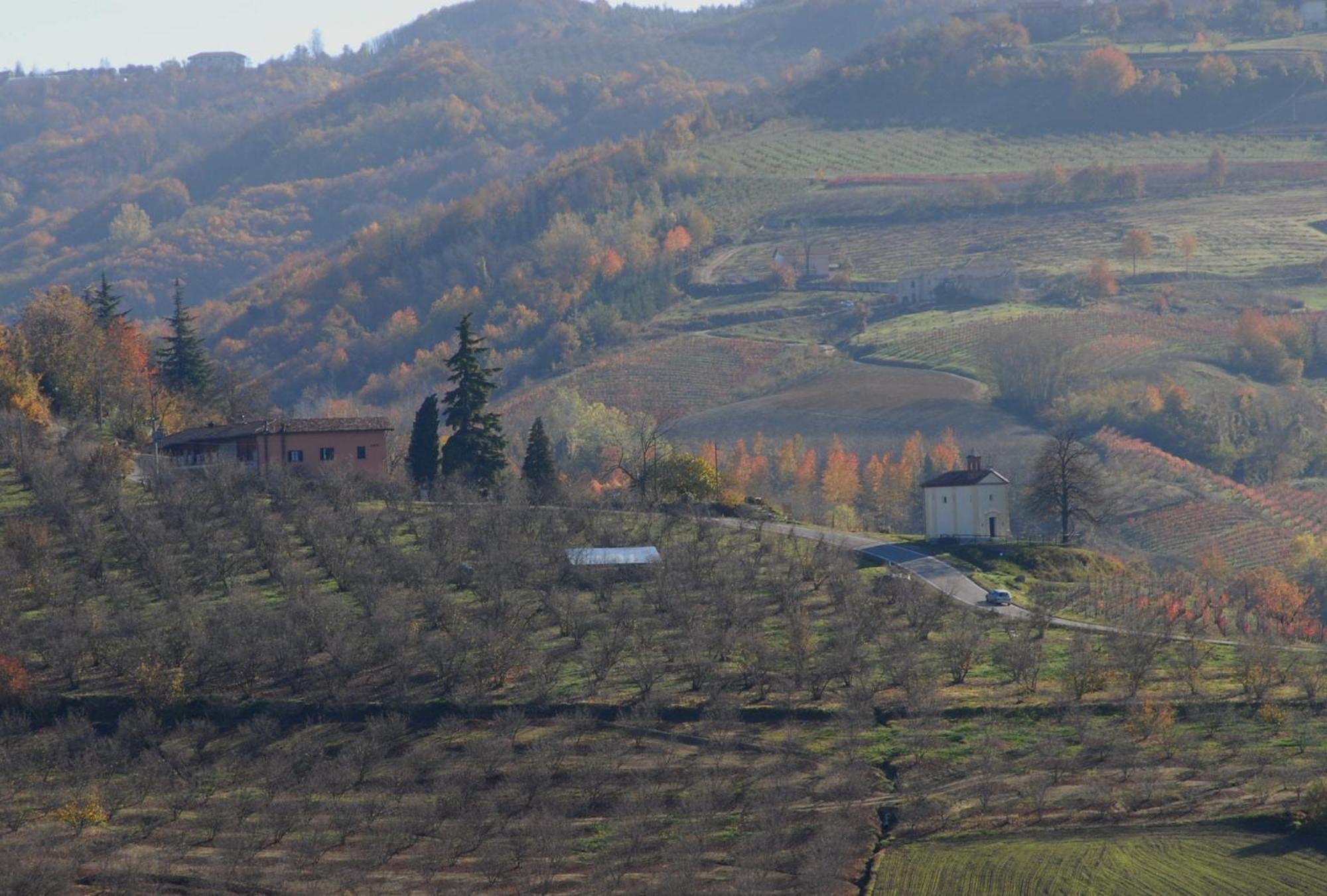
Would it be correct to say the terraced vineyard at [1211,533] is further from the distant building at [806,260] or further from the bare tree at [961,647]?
the distant building at [806,260]

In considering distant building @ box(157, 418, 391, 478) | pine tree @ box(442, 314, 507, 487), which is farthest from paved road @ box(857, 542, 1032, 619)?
distant building @ box(157, 418, 391, 478)

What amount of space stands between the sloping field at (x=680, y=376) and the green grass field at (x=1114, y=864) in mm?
90123

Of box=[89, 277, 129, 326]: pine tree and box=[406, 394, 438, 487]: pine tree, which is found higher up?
box=[89, 277, 129, 326]: pine tree

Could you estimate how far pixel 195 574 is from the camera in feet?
229

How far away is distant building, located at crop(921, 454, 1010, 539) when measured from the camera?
265 ft

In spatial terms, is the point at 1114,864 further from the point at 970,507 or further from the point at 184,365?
the point at 184,365

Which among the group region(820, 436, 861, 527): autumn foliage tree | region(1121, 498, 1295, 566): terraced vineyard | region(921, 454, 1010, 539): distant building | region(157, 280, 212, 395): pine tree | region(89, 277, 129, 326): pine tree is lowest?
region(1121, 498, 1295, 566): terraced vineyard

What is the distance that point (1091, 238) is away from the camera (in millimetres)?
169875

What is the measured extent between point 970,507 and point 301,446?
29.3 meters

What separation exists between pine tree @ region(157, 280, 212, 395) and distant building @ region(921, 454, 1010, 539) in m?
39.2

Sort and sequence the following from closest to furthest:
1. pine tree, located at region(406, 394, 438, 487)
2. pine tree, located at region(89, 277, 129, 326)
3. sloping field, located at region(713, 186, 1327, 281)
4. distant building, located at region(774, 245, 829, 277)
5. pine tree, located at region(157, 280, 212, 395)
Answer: pine tree, located at region(406, 394, 438, 487)
pine tree, located at region(157, 280, 212, 395)
pine tree, located at region(89, 277, 129, 326)
sloping field, located at region(713, 186, 1327, 281)
distant building, located at region(774, 245, 829, 277)

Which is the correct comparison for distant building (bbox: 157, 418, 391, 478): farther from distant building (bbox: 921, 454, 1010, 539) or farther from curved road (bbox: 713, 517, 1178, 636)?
distant building (bbox: 921, 454, 1010, 539)

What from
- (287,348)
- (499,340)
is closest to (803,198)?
(499,340)

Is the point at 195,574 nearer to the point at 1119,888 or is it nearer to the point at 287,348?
the point at 1119,888
